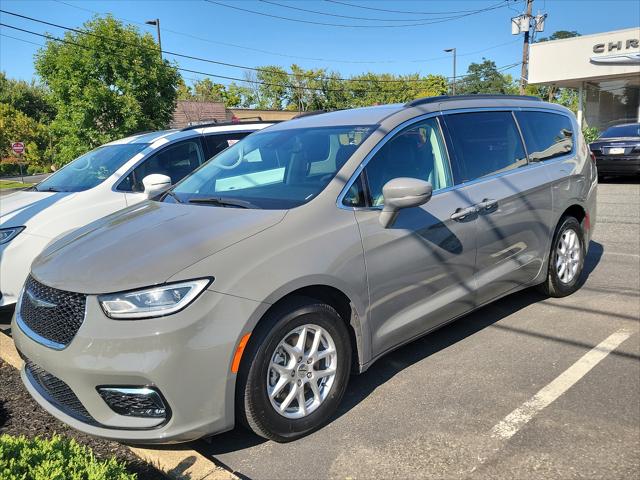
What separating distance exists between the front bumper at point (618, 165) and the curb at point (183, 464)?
42.9 ft

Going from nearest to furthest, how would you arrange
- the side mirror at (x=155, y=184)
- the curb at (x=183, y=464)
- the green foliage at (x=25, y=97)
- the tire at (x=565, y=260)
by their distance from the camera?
the curb at (x=183, y=464) < the side mirror at (x=155, y=184) < the tire at (x=565, y=260) < the green foliage at (x=25, y=97)

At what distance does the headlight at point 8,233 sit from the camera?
187 inches

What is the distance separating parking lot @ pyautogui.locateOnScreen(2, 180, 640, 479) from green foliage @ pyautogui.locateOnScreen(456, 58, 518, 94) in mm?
93750

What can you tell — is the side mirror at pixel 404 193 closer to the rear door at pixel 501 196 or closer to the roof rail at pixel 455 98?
the rear door at pixel 501 196

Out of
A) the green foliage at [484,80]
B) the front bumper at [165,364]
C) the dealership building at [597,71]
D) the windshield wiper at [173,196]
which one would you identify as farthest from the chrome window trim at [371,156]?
the green foliage at [484,80]

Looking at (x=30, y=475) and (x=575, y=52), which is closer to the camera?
(x=30, y=475)

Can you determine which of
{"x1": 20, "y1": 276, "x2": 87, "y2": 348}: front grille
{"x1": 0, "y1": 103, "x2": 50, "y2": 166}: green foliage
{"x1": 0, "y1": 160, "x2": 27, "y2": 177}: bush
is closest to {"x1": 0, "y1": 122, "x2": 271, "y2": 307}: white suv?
{"x1": 20, "y1": 276, "x2": 87, "y2": 348}: front grille

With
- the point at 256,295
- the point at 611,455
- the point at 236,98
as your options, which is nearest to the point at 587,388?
the point at 611,455

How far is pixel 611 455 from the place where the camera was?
2.71 m

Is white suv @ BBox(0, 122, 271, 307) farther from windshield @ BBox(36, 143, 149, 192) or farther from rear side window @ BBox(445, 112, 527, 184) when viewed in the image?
rear side window @ BBox(445, 112, 527, 184)

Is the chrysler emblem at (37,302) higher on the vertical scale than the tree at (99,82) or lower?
lower

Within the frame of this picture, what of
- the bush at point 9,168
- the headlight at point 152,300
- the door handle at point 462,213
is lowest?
the bush at point 9,168

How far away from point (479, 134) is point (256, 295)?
7.93 ft

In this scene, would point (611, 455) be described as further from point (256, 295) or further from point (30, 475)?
point (30, 475)
